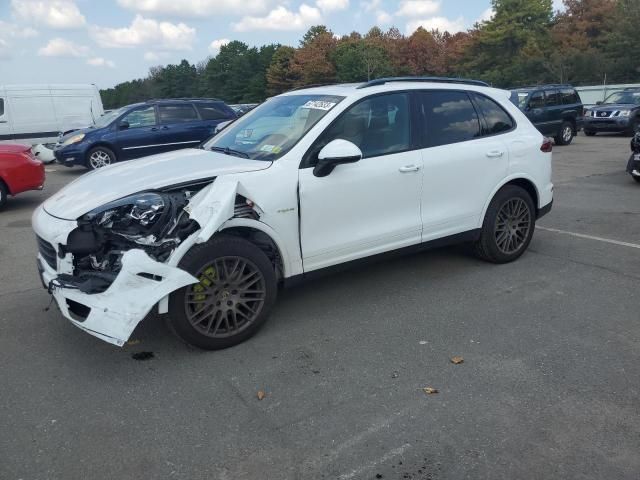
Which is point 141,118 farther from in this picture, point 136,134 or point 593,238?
point 593,238

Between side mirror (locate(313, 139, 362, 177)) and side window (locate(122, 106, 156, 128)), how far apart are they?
10.4m

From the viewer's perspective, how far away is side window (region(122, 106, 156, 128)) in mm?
13227

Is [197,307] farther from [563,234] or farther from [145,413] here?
[563,234]

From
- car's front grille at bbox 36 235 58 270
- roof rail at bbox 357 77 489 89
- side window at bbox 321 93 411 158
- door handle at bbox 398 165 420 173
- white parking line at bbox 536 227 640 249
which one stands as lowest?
white parking line at bbox 536 227 640 249

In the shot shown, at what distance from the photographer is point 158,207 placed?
12.3ft

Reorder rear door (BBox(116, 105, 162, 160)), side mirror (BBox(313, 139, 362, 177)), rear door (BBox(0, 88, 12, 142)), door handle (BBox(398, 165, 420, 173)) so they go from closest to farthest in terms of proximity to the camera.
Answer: side mirror (BBox(313, 139, 362, 177)) → door handle (BBox(398, 165, 420, 173)) → rear door (BBox(116, 105, 162, 160)) → rear door (BBox(0, 88, 12, 142))

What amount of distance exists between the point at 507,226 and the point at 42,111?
51.1ft

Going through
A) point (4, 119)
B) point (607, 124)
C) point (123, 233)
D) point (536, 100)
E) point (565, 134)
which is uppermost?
point (4, 119)

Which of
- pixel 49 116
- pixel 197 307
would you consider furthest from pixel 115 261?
pixel 49 116

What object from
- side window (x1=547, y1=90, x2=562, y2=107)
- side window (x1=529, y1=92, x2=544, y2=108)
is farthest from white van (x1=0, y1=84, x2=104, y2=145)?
side window (x1=547, y1=90, x2=562, y2=107)

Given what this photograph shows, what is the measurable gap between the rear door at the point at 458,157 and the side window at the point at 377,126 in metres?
0.21

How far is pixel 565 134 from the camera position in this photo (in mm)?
17672

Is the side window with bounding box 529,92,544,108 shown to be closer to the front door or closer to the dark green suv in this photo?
the dark green suv

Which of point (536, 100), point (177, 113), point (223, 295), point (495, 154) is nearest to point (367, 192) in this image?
point (223, 295)
